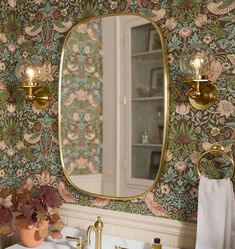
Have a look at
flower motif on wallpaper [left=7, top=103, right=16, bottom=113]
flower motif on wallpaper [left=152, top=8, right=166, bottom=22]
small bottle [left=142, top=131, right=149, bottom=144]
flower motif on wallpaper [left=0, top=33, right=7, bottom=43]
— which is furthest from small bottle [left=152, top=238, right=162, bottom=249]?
flower motif on wallpaper [left=0, top=33, right=7, bottom=43]

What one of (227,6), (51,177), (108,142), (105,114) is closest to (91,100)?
(105,114)

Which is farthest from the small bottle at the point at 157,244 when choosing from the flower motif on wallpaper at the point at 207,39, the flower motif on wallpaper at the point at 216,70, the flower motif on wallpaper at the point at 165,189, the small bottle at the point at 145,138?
A: the flower motif on wallpaper at the point at 207,39

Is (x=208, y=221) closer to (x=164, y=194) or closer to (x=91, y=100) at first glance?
(x=164, y=194)

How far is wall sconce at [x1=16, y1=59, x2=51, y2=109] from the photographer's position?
6.32ft

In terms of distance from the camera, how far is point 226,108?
4.96 feet

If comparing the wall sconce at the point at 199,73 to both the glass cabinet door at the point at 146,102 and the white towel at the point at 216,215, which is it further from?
the white towel at the point at 216,215

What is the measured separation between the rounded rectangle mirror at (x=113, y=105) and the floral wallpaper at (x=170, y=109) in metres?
0.05

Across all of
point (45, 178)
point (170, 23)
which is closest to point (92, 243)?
point (45, 178)

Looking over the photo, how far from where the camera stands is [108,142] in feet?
5.86

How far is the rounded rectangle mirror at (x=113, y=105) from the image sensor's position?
5.47ft

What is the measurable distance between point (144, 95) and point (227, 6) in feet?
1.72

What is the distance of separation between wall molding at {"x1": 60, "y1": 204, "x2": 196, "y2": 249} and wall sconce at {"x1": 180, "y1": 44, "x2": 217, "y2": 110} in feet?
1.82

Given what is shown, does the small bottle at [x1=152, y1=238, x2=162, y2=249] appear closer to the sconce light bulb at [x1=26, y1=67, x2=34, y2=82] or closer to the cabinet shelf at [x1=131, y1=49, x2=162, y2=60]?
the cabinet shelf at [x1=131, y1=49, x2=162, y2=60]

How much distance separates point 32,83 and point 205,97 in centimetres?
93
